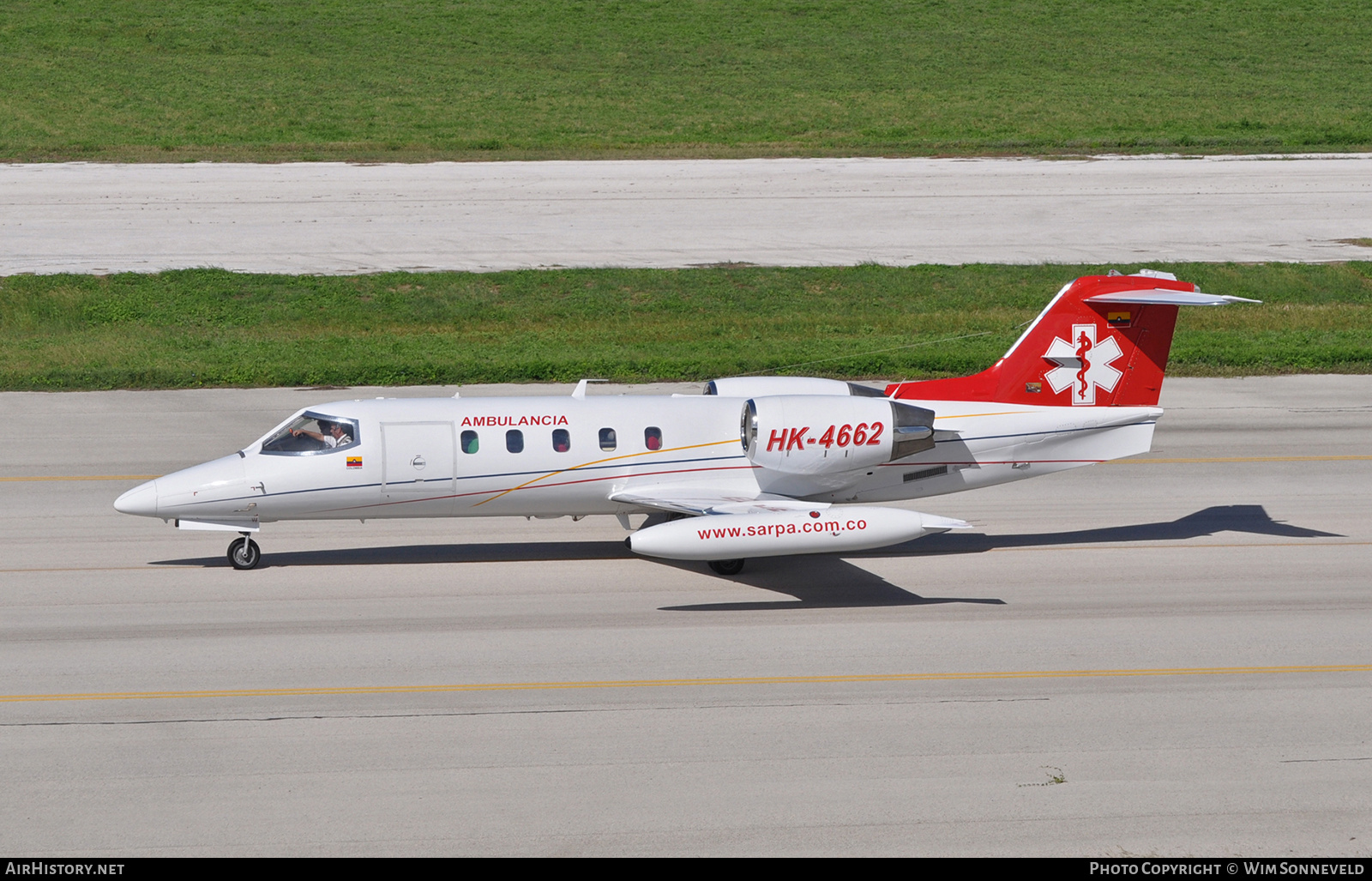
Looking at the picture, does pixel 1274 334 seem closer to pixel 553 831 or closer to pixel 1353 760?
pixel 1353 760

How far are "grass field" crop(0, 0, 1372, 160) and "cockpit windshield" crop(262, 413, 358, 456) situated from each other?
3352 cm

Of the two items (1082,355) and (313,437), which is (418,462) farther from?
(1082,355)

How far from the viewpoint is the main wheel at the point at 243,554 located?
712 inches

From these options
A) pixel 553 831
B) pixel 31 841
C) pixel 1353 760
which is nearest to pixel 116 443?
pixel 31 841

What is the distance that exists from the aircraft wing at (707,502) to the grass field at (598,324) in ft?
35.0

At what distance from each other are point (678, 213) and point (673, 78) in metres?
20.7

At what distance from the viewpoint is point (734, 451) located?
1836 cm

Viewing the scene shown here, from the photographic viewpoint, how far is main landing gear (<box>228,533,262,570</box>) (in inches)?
712

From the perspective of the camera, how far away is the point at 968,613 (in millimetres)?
16891

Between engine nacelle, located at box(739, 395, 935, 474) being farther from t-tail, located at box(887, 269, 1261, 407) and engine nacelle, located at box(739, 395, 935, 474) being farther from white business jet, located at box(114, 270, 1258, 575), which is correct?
t-tail, located at box(887, 269, 1261, 407)

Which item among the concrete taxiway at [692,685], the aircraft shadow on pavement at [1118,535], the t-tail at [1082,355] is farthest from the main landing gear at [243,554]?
the t-tail at [1082,355]

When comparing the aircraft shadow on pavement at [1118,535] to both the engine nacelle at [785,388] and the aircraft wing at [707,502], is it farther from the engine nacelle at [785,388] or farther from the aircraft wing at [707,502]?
the engine nacelle at [785,388]

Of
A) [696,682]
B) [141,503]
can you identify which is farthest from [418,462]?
[696,682]

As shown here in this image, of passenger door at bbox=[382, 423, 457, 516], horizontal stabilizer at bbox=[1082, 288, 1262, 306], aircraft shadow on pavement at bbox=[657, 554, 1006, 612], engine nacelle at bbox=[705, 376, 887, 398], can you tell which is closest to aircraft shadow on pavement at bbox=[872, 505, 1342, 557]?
aircraft shadow on pavement at bbox=[657, 554, 1006, 612]
